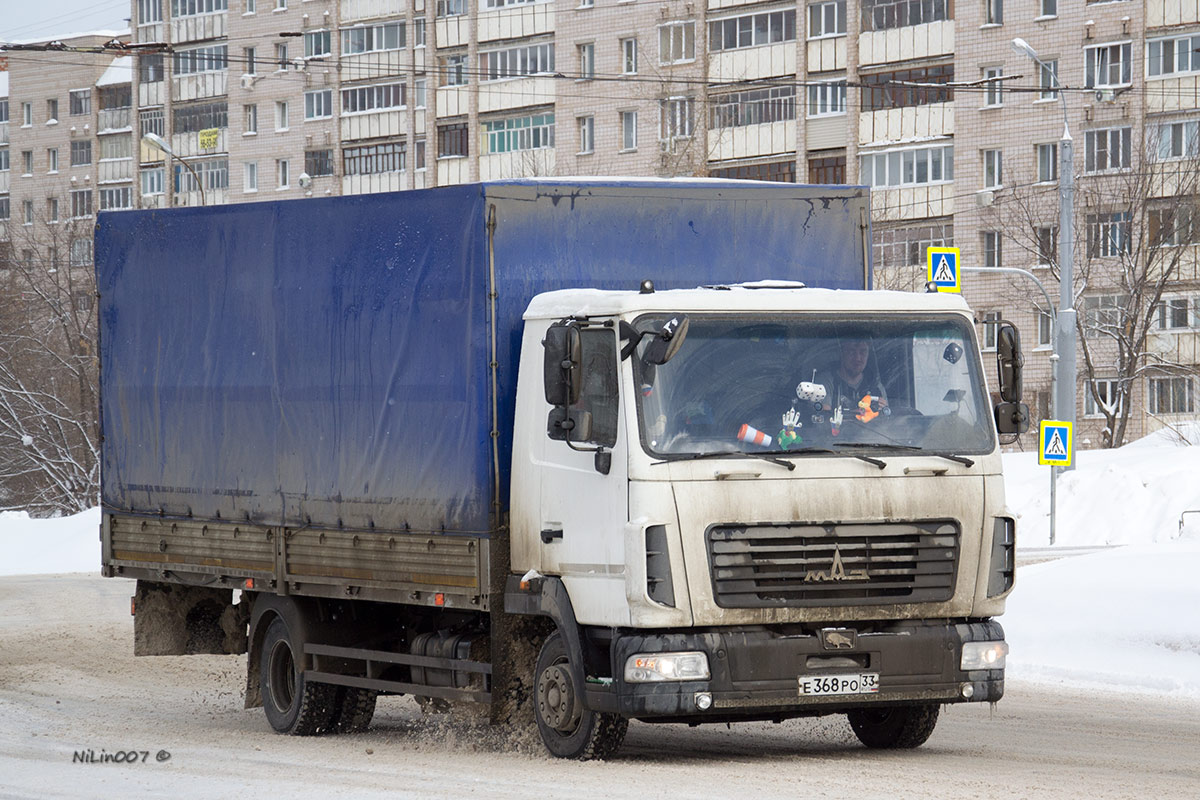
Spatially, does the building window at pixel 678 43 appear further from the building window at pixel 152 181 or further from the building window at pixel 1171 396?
the building window at pixel 152 181

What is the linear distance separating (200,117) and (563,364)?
258 feet

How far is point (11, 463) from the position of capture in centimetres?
5250

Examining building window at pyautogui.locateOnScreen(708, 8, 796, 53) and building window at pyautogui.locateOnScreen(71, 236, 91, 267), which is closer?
building window at pyautogui.locateOnScreen(708, 8, 796, 53)

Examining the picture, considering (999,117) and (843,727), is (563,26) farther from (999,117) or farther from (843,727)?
(843,727)

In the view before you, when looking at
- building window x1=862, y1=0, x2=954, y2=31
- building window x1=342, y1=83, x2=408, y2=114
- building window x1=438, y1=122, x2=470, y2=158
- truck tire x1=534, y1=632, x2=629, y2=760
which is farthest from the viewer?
building window x1=342, y1=83, x2=408, y2=114

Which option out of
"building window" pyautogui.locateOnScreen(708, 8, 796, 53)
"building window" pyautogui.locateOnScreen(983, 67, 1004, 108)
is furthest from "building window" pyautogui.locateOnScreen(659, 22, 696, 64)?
"building window" pyautogui.locateOnScreen(983, 67, 1004, 108)

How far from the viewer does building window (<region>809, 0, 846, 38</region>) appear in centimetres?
6291

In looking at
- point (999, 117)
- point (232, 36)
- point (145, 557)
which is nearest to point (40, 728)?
point (145, 557)

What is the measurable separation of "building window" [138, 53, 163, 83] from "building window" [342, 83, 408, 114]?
14.0 meters

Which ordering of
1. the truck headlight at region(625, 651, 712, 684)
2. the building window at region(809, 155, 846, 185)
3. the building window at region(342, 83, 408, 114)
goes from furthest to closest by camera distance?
1. the building window at region(342, 83, 408, 114)
2. the building window at region(809, 155, 846, 185)
3. the truck headlight at region(625, 651, 712, 684)

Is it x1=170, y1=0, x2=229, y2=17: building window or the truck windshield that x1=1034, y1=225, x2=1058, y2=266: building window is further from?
the truck windshield

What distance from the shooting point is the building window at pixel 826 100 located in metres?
62.8

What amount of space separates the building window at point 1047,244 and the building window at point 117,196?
4797 cm

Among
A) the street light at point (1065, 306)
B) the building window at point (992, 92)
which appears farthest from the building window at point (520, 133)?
the street light at point (1065, 306)
